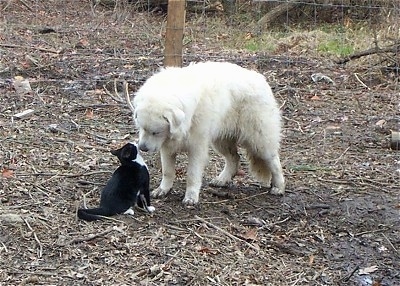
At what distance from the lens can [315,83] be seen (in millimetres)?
9844

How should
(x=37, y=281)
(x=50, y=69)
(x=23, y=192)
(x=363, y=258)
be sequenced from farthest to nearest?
(x=50, y=69), (x=23, y=192), (x=363, y=258), (x=37, y=281)

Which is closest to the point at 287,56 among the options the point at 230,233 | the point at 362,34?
the point at 362,34

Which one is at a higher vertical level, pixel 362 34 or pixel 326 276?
pixel 362 34

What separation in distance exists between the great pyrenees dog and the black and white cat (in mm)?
146

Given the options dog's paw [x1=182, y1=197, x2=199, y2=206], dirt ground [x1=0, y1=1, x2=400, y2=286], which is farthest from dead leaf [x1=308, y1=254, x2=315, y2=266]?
dog's paw [x1=182, y1=197, x2=199, y2=206]

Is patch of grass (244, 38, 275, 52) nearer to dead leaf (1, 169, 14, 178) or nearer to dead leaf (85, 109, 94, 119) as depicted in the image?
dead leaf (85, 109, 94, 119)

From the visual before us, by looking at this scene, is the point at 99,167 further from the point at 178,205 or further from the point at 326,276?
the point at 326,276

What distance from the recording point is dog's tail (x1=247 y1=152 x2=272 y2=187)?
249 inches

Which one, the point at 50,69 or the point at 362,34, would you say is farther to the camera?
the point at 362,34

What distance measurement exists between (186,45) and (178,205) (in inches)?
283

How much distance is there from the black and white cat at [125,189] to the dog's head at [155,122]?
0.41 ft

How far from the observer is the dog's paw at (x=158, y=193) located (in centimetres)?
588

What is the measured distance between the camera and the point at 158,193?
19.3 ft

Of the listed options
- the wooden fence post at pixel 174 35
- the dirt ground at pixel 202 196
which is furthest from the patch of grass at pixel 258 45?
the wooden fence post at pixel 174 35
